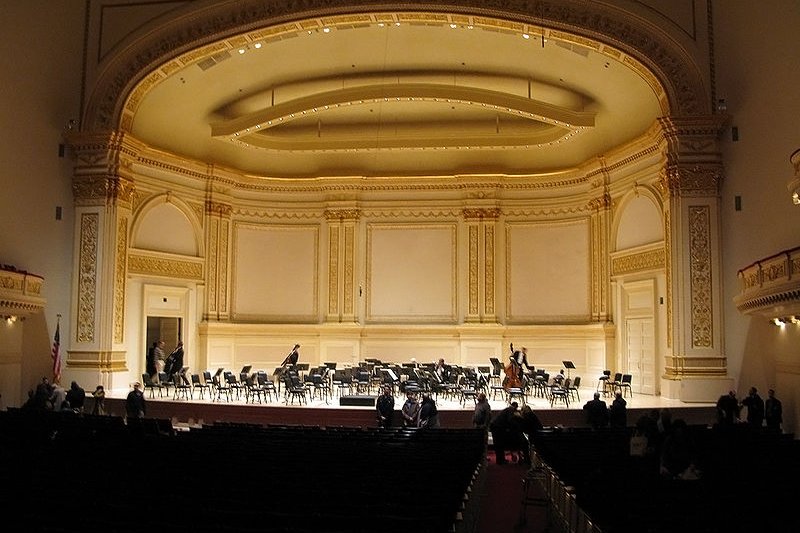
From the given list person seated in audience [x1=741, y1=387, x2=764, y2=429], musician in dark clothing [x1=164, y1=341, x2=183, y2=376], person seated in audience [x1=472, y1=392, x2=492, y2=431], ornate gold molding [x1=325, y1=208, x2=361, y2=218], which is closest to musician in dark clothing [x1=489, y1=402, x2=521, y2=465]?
person seated in audience [x1=472, y1=392, x2=492, y2=431]

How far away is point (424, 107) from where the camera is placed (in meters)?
23.2

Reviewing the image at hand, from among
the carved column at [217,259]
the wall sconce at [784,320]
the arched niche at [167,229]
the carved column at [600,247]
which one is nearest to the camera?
the wall sconce at [784,320]

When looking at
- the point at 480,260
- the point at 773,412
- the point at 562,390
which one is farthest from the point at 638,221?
the point at 773,412

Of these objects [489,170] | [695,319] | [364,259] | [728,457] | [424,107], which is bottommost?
[728,457]

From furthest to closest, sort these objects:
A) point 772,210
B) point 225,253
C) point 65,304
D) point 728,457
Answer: point 225,253
point 65,304
point 772,210
point 728,457

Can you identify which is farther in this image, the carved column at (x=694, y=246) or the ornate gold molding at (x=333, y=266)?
the ornate gold molding at (x=333, y=266)

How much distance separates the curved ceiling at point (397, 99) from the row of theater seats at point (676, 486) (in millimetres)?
10941

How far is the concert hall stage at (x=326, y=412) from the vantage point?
629 inches

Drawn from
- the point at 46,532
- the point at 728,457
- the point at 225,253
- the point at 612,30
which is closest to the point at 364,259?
the point at 225,253

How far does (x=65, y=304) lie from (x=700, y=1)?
17260 mm

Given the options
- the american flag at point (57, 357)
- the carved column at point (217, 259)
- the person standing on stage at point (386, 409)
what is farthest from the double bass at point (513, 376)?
the american flag at point (57, 357)

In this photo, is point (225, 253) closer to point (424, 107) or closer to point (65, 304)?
point (65, 304)

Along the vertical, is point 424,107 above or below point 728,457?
above

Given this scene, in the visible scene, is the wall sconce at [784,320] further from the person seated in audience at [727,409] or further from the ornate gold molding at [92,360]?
the ornate gold molding at [92,360]
